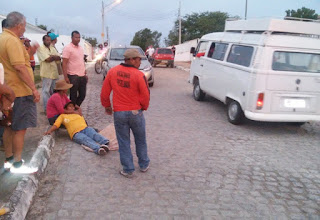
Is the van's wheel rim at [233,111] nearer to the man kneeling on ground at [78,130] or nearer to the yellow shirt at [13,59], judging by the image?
the man kneeling on ground at [78,130]

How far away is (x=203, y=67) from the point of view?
855 centimetres

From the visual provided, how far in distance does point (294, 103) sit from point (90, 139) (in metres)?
4.05

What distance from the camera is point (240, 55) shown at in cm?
656

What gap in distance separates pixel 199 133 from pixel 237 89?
52.7 inches

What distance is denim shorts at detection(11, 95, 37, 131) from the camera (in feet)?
11.9

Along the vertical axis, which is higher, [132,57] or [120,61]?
[132,57]

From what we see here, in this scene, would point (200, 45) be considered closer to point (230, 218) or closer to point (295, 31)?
point (295, 31)

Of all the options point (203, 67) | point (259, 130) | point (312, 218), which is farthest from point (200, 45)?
point (312, 218)

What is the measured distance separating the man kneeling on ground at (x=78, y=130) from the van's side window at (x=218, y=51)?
3.98 meters

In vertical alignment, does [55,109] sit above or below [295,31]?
below

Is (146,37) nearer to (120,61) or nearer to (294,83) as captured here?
(120,61)

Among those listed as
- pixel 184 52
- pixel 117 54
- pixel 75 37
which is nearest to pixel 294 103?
Result: pixel 75 37

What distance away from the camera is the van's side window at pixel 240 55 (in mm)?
6176

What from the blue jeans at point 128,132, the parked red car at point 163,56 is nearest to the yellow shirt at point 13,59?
the blue jeans at point 128,132
